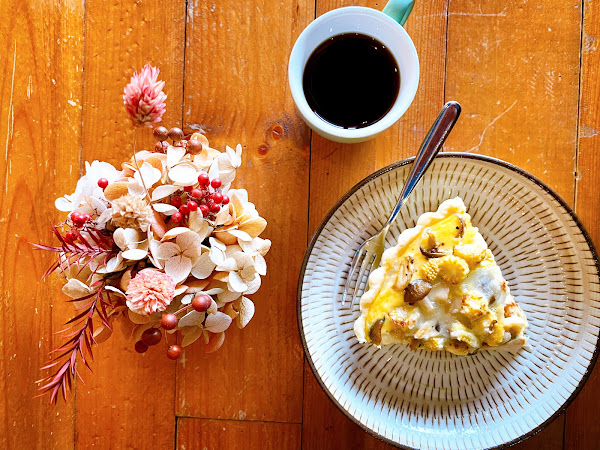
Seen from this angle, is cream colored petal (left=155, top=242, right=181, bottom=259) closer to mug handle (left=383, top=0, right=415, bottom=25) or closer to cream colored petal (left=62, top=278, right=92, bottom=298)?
cream colored petal (left=62, top=278, right=92, bottom=298)

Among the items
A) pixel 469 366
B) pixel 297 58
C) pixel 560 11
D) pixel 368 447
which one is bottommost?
pixel 368 447

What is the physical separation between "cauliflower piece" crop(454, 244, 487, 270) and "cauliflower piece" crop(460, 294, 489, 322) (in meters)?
0.05

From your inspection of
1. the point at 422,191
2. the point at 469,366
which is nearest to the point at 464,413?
the point at 469,366

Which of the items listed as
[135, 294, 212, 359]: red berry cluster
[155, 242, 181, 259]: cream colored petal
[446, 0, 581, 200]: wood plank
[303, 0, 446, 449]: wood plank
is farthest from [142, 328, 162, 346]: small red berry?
[446, 0, 581, 200]: wood plank

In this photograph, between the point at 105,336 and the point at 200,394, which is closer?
the point at 105,336

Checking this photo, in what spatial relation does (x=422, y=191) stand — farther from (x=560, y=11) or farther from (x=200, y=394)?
(x=200, y=394)

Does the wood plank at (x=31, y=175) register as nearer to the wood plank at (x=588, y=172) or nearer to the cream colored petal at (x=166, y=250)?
the cream colored petal at (x=166, y=250)

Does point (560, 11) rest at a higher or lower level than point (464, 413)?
higher

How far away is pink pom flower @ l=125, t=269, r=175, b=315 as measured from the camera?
22.4 inches

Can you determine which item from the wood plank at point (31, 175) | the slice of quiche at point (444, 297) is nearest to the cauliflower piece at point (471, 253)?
the slice of quiche at point (444, 297)

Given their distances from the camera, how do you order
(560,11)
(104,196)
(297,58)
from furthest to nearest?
(560,11) → (297,58) → (104,196)

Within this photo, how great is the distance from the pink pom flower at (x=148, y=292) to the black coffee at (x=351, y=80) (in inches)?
14.3

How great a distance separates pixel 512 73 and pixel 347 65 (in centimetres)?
29

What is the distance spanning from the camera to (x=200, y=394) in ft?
2.95
